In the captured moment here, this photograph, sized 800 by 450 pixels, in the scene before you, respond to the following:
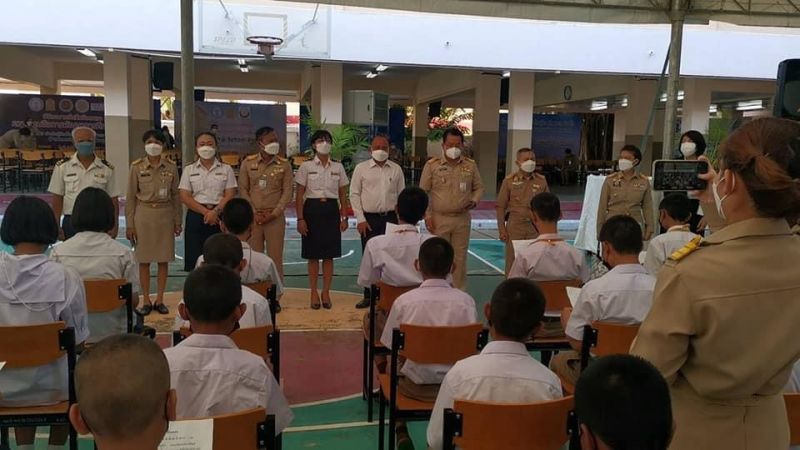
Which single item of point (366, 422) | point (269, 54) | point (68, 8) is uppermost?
point (68, 8)

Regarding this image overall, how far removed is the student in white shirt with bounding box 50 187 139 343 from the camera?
3.34 meters

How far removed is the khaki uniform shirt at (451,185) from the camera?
5488 millimetres

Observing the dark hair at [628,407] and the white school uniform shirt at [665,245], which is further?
the white school uniform shirt at [665,245]

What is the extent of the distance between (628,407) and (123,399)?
995 millimetres

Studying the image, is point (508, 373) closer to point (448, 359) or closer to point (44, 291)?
point (448, 359)

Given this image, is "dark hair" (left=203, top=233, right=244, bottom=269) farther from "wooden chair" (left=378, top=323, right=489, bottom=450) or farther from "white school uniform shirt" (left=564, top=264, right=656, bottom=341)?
"white school uniform shirt" (left=564, top=264, right=656, bottom=341)

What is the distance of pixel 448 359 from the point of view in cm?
263

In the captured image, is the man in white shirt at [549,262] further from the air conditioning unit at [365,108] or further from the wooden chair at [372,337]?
the air conditioning unit at [365,108]

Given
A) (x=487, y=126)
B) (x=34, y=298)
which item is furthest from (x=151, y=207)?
(x=487, y=126)

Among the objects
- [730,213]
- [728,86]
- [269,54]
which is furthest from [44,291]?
[728,86]

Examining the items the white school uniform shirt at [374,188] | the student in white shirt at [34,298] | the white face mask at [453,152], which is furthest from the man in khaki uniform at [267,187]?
the student in white shirt at [34,298]

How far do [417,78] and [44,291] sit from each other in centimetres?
1745

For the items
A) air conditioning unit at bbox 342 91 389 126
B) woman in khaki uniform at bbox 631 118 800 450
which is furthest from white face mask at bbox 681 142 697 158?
air conditioning unit at bbox 342 91 389 126

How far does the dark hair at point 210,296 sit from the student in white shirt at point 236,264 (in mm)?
690
